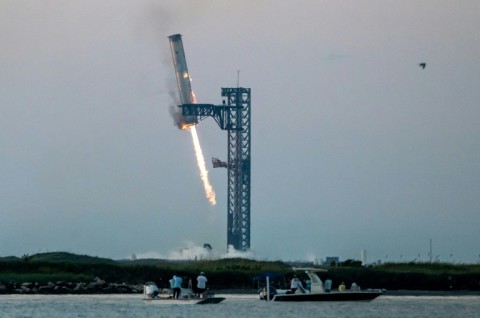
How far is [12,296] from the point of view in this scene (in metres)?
117

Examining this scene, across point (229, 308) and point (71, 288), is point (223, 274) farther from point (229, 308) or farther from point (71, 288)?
point (229, 308)

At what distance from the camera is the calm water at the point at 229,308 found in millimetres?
99875

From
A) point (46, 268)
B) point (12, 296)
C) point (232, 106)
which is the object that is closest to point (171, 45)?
point (232, 106)

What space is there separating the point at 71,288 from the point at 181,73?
1668 inches

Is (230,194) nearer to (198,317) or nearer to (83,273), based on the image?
(83,273)

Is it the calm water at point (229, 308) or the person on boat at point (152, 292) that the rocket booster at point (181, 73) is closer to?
the calm water at point (229, 308)

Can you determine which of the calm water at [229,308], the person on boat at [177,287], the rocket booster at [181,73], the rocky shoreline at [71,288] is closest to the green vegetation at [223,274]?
the rocky shoreline at [71,288]

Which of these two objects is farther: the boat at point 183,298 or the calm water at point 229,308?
the boat at point 183,298

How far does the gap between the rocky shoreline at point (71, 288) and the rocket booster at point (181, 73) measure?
39095 millimetres

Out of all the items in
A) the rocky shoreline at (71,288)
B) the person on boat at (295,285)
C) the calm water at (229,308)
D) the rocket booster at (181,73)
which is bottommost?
the calm water at (229,308)

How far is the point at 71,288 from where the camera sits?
122000 millimetres

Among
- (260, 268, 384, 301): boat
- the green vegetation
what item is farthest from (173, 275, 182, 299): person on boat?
the green vegetation

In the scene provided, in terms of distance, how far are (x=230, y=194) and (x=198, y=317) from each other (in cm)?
6887

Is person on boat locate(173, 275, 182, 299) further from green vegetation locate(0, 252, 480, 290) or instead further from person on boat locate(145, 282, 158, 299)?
green vegetation locate(0, 252, 480, 290)
